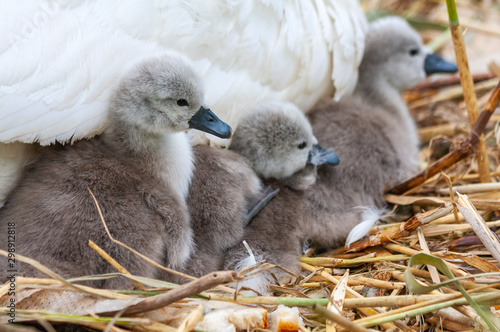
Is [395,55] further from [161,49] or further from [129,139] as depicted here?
[129,139]

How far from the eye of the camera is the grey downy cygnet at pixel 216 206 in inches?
74.5

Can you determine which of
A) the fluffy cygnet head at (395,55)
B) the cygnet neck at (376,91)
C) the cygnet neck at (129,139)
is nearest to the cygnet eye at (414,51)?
the fluffy cygnet head at (395,55)

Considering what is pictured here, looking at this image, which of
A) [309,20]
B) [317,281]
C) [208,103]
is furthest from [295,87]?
[317,281]

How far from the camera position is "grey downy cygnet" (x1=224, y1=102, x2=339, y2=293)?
77.2 inches

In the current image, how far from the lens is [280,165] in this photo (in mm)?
2090

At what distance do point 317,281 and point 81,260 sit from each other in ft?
2.36

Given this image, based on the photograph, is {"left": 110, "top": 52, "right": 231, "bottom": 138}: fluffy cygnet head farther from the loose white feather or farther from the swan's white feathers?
the loose white feather

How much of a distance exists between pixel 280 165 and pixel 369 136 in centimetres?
46

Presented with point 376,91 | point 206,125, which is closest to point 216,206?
point 206,125

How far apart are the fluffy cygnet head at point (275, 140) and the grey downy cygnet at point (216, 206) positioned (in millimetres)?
109

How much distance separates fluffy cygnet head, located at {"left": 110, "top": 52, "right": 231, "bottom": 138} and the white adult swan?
67mm

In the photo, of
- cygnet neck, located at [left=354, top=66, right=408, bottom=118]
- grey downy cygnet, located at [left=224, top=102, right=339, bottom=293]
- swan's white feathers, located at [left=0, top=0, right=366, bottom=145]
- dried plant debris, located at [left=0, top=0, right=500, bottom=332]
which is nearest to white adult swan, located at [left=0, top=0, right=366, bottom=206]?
swan's white feathers, located at [left=0, top=0, right=366, bottom=145]

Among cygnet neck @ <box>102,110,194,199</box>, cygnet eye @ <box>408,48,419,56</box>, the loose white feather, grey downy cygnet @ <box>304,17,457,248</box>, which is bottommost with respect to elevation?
the loose white feather

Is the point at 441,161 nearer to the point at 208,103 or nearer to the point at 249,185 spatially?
the point at 249,185
